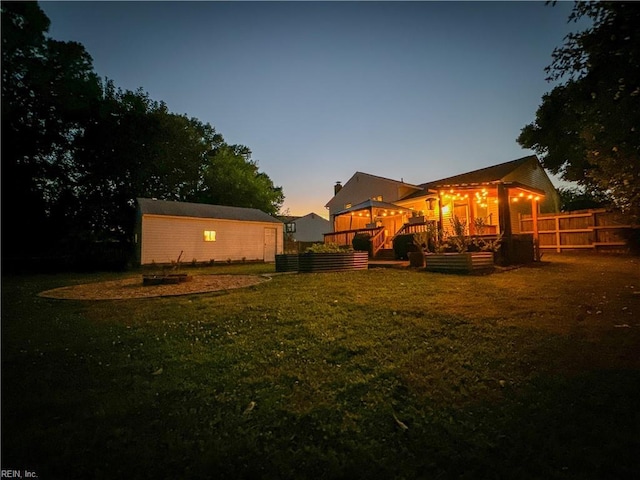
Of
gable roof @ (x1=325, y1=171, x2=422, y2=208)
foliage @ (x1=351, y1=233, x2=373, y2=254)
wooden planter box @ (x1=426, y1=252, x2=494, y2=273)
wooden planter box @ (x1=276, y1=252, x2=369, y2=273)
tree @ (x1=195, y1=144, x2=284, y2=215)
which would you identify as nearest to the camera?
wooden planter box @ (x1=426, y1=252, x2=494, y2=273)

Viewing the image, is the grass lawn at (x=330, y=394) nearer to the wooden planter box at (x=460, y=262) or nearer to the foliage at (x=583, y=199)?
the wooden planter box at (x=460, y=262)

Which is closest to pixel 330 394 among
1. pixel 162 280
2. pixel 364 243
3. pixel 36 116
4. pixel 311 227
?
pixel 162 280

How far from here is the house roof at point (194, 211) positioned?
54.8 ft

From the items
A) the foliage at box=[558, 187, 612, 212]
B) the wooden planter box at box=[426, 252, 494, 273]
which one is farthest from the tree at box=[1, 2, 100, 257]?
the foliage at box=[558, 187, 612, 212]

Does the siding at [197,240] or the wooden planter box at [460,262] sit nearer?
the wooden planter box at [460,262]

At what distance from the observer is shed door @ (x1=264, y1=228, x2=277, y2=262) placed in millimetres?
20281

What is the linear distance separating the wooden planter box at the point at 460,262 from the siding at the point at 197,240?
498 inches

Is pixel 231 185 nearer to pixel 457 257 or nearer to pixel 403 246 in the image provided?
pixel 403 246

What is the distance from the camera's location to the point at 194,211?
59.6 ft

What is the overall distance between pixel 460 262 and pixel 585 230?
9.85m

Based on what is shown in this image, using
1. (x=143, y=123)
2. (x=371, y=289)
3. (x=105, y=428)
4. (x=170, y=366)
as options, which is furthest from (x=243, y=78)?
(x=143, y=123)

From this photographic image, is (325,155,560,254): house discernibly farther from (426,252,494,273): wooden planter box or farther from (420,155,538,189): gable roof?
(426,252,494,273): wooden planter box

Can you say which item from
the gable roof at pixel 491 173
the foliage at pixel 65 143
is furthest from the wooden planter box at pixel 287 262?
the gable roof at pixel 491 173

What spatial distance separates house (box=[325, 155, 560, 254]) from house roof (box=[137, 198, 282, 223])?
5.20m
